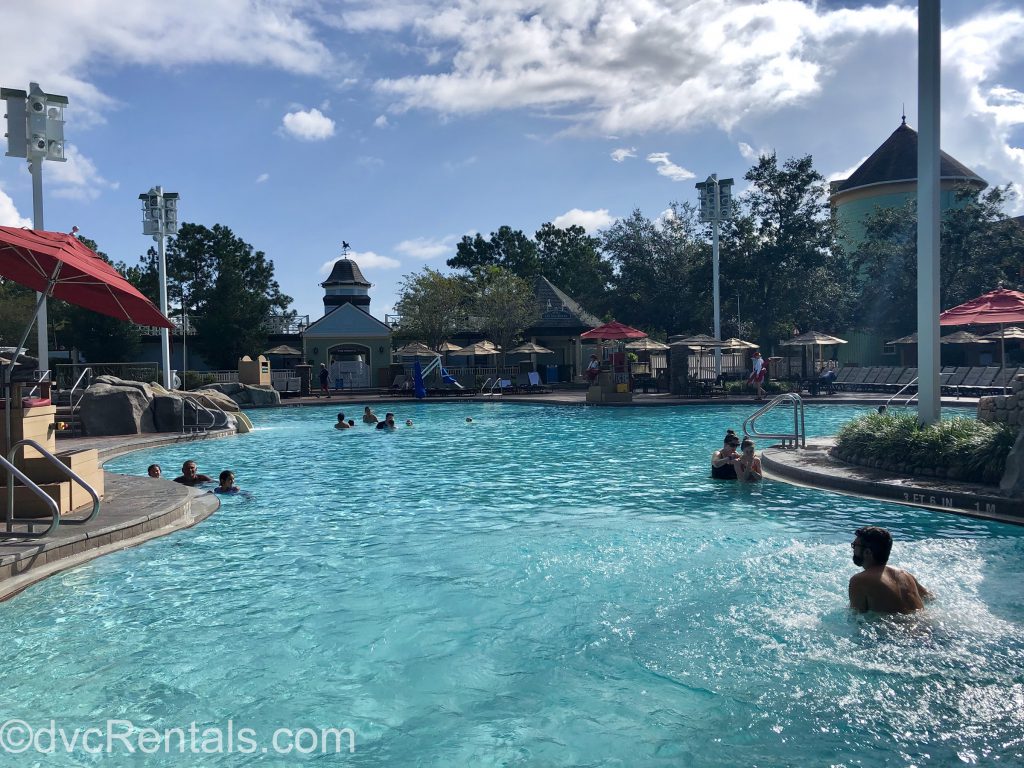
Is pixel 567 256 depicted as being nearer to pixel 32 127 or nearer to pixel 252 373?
pixel 252 373

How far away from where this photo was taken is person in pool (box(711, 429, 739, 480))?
457 inches

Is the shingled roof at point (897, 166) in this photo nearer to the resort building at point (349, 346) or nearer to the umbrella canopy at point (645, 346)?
the umbrella canopy at point (645, 346)

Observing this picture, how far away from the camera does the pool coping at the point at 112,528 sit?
653cm

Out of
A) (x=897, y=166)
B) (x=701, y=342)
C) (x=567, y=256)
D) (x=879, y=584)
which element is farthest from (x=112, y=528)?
(x=567, y=256)

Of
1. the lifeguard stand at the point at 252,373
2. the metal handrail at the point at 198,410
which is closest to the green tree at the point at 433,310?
the lifeguard stand at the point at 252,373

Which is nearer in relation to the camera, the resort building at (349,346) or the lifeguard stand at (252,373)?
the lifeguard stand at (252,373)

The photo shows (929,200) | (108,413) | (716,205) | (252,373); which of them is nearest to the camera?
(929,200)

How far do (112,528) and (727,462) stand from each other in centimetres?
850

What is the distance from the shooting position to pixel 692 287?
123 ft

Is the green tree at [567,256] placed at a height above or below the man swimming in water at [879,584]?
above

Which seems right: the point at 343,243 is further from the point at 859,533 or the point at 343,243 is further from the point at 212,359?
the point at 859,533

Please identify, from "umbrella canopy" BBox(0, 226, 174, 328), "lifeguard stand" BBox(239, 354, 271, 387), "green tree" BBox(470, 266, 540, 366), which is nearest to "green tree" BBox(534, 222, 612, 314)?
"green tree" BBox(470, 266, 540, 366)

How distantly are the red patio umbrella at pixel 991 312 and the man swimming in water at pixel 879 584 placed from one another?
31.0 ft

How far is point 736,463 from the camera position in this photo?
37.6ft
